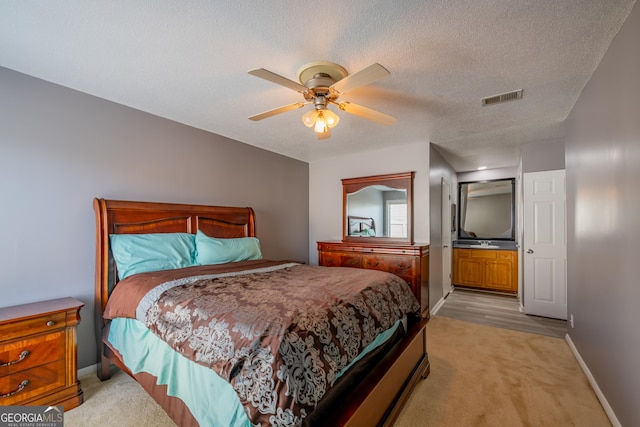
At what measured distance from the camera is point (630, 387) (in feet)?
5.11

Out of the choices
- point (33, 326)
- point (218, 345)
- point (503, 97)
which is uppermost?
point (503, 97)

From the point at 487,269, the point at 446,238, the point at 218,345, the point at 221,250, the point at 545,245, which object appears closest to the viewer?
the point at 218,345

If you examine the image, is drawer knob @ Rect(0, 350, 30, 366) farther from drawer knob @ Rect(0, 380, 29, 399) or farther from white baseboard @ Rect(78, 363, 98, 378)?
white baseboard @ Rect(78, 363, 98, 378)

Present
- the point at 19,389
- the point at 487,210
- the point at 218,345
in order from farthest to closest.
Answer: the point at 487,210
the point at 19,389
the point at 218,345

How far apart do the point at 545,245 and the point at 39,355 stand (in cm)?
551

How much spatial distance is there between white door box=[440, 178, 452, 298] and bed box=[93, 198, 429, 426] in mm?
2730

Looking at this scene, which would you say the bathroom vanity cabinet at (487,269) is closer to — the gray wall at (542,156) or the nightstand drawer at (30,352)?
the gray wall at (542,156)

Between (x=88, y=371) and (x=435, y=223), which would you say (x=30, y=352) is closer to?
(x=88, y=371)

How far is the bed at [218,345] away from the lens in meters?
1.25

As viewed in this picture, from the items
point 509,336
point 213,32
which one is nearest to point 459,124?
point 509,336

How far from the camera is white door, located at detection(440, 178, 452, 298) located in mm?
4785

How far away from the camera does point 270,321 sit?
1308mm

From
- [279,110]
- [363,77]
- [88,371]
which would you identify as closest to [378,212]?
[279,110]

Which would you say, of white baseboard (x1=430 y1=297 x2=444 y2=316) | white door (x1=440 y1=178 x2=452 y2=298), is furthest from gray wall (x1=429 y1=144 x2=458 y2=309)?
white door (x1=440 y1=178 x2=452 y2=298)
